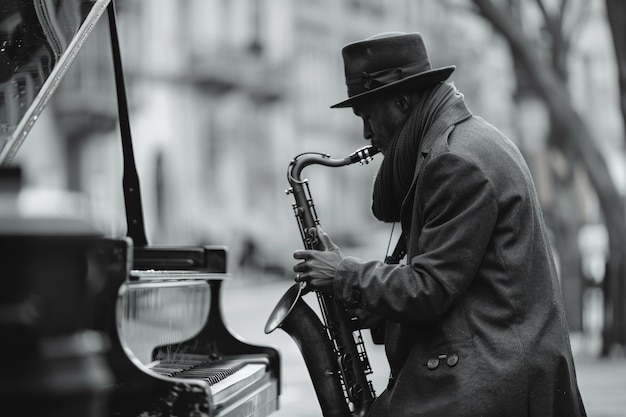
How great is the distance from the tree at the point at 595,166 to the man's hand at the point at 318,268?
31.6ft

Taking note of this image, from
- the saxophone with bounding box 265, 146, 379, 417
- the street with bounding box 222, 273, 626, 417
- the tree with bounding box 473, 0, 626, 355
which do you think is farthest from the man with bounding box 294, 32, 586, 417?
the tree with bounding box 473, 0, 626, 355

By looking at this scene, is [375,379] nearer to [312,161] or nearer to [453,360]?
[312,161]

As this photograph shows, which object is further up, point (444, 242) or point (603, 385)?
point (444, 242)

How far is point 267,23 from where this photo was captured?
43156 mm

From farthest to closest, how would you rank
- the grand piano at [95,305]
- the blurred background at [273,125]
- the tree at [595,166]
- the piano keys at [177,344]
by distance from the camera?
the blurred background at [273,125] → the tree at [595,166] → the piano keys at [177,344] → the grand piano at [95,305]

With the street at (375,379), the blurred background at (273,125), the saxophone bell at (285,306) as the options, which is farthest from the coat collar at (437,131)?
the blurred background at (273,125)

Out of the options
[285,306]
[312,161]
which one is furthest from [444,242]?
[312,161]

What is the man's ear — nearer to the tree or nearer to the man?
the man

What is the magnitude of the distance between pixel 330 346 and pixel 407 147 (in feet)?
3.22

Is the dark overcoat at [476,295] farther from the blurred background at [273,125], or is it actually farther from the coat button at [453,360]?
the blurred background at [273,125]

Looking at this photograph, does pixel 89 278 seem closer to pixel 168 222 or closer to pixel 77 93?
pixel 77 93

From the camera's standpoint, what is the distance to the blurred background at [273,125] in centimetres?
1402

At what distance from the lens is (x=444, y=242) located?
330 centimetres

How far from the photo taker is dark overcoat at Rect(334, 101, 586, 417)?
329 centimetres
